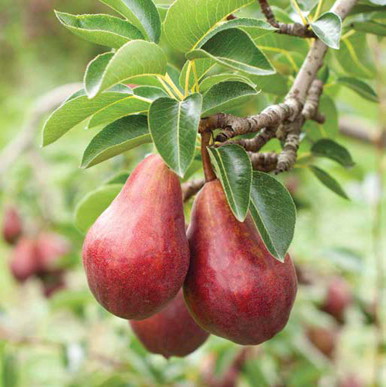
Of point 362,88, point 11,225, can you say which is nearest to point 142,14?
point 362,88

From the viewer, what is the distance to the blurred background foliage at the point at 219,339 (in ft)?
4.97

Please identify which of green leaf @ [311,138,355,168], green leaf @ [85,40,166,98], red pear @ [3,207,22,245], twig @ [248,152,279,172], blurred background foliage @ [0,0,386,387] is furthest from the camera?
red pear @ [3,207,22,245]

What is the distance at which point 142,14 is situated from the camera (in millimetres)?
663

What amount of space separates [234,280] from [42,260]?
5.13ft

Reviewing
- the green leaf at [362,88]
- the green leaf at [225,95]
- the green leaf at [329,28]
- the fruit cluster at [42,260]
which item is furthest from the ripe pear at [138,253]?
the fruit cluster at [42,260]

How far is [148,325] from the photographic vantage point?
827 millimetres

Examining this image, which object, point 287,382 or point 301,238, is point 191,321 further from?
point 301,238

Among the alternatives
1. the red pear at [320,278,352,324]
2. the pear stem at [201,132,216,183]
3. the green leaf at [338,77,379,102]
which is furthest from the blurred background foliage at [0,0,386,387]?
the pear stem at [201,132,216,183]

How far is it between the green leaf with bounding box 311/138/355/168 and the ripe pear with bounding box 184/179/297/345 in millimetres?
239

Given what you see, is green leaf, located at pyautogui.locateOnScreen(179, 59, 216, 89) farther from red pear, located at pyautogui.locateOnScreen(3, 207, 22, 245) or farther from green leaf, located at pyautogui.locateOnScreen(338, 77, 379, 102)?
red pear, located at pyautogui.locateOnScreen(3, 207, 22, 245)

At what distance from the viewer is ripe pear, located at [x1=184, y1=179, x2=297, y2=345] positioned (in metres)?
0.63

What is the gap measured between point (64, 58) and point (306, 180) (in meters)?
3.09

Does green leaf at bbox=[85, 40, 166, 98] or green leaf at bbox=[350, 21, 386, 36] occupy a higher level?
green leaf at bbox=[85, 40, 166, 98]

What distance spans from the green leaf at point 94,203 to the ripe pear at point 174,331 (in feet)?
0.55
